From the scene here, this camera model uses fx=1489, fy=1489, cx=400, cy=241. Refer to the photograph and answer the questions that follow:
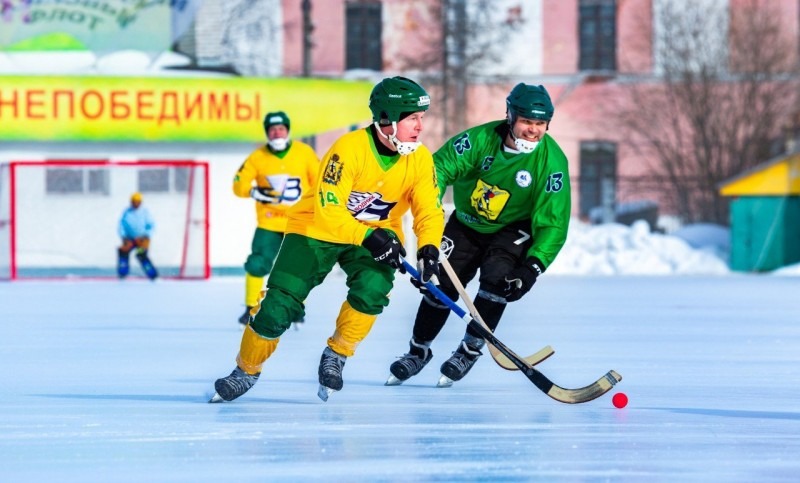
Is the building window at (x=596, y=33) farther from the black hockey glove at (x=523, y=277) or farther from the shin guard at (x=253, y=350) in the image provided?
the shin guard at (x=253, y=350)

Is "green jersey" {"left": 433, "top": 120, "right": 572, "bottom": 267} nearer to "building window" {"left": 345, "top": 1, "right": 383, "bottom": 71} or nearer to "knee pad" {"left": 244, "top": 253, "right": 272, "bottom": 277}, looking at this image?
"knee pad" {"left": 244, "top": 253, "right": 272, "bottom": 277}

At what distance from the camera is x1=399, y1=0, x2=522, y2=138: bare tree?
26984 millimetres

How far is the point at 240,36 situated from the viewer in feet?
88.9

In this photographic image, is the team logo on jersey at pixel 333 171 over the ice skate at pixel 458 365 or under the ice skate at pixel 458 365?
over

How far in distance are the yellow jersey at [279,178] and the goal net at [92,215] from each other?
7.47 meters

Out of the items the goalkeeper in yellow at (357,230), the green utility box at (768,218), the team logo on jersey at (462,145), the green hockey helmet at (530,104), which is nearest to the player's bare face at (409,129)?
the goalkeeper in yellow at (357,230)

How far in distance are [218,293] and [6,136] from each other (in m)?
4.71

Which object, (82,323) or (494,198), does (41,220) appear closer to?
(82,323)

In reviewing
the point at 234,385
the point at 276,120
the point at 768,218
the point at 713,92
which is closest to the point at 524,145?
the point at 234,385

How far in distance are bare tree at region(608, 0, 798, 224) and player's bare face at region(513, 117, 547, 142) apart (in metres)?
18.7

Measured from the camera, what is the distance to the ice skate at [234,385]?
5582 millimetres

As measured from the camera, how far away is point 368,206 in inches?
223

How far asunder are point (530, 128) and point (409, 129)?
0.76 meters

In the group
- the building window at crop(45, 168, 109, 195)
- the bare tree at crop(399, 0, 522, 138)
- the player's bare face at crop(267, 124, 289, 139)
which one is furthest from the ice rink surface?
the bare tree at crop(399, 0, 522, 138)
